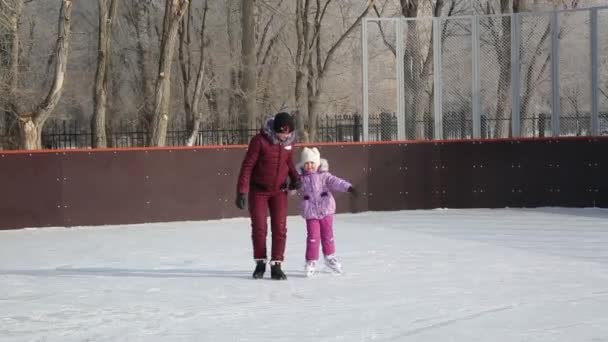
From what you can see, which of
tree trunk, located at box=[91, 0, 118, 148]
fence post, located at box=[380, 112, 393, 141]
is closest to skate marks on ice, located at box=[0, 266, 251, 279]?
fence post, located at box=[380, 112, 393, 141]

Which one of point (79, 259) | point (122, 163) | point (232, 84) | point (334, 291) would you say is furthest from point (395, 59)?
point (232, 84)

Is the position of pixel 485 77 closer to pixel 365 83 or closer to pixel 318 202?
pixel 365 83

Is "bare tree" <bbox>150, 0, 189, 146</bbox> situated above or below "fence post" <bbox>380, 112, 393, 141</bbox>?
above

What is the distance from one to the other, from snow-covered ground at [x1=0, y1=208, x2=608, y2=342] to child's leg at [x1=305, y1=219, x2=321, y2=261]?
249 millimetres

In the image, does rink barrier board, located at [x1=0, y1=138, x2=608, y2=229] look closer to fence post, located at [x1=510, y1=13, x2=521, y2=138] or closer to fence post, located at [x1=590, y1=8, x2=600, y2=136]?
fence post, located at [x1=590, y1=8, x2=600, y2=136]

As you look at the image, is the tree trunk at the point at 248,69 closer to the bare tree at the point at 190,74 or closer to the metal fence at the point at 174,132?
the metal fence at the point at 174,132

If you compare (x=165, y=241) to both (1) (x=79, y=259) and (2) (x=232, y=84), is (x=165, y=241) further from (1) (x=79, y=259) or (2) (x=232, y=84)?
(2) (x=232, y=84)

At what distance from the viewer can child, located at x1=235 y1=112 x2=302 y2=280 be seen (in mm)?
10555

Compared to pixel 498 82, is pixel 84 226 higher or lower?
lower

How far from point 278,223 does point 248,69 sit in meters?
25.6

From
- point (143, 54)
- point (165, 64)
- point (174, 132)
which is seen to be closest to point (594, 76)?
point (165, 64)

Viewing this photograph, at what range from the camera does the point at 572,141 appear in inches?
730

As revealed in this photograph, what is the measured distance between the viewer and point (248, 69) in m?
35.9

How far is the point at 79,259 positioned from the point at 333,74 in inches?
1209
